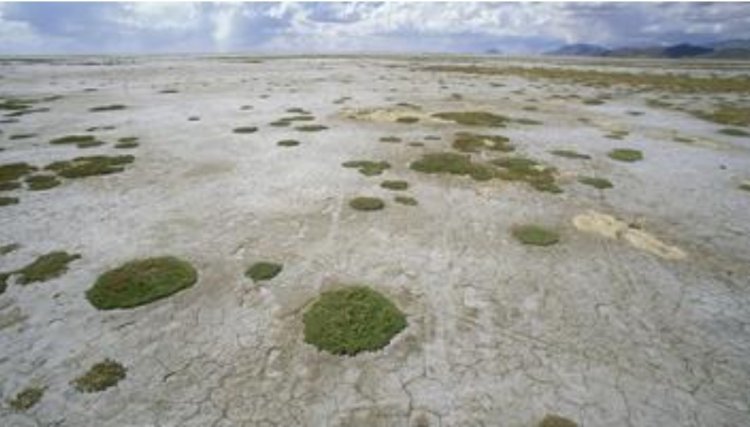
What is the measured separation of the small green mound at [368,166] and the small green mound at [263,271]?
9969mm

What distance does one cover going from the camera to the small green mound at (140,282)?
1352cm

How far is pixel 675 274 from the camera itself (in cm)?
1527

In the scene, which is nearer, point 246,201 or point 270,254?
point 270,254

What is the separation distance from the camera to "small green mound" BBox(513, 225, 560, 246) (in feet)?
56.4

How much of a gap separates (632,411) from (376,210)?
38.7ft

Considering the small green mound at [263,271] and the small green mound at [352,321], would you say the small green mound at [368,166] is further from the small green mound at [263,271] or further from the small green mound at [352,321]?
the small green mound at [352,321]

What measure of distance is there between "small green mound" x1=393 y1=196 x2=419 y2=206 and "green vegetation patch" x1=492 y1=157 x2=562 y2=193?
5513 mm

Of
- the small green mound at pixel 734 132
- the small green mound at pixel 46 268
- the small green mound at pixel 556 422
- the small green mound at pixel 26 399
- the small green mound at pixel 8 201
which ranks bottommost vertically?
the small green mound at pixel 734 132

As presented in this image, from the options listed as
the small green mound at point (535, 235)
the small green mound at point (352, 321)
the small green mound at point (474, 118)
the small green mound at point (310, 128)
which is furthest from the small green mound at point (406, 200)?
the small green mound at point (474, 118)

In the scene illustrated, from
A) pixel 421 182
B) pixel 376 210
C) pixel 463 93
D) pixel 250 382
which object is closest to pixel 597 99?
pixel 463 93

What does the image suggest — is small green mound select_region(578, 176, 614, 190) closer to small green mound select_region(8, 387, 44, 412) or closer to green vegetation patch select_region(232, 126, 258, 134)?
green vegetation patch select_region(232, 126, 258, 134)

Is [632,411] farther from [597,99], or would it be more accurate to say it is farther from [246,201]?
[597,99]

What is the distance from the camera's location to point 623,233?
711 inches

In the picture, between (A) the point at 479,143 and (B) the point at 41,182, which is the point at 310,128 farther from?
(B) the point at 41,182
